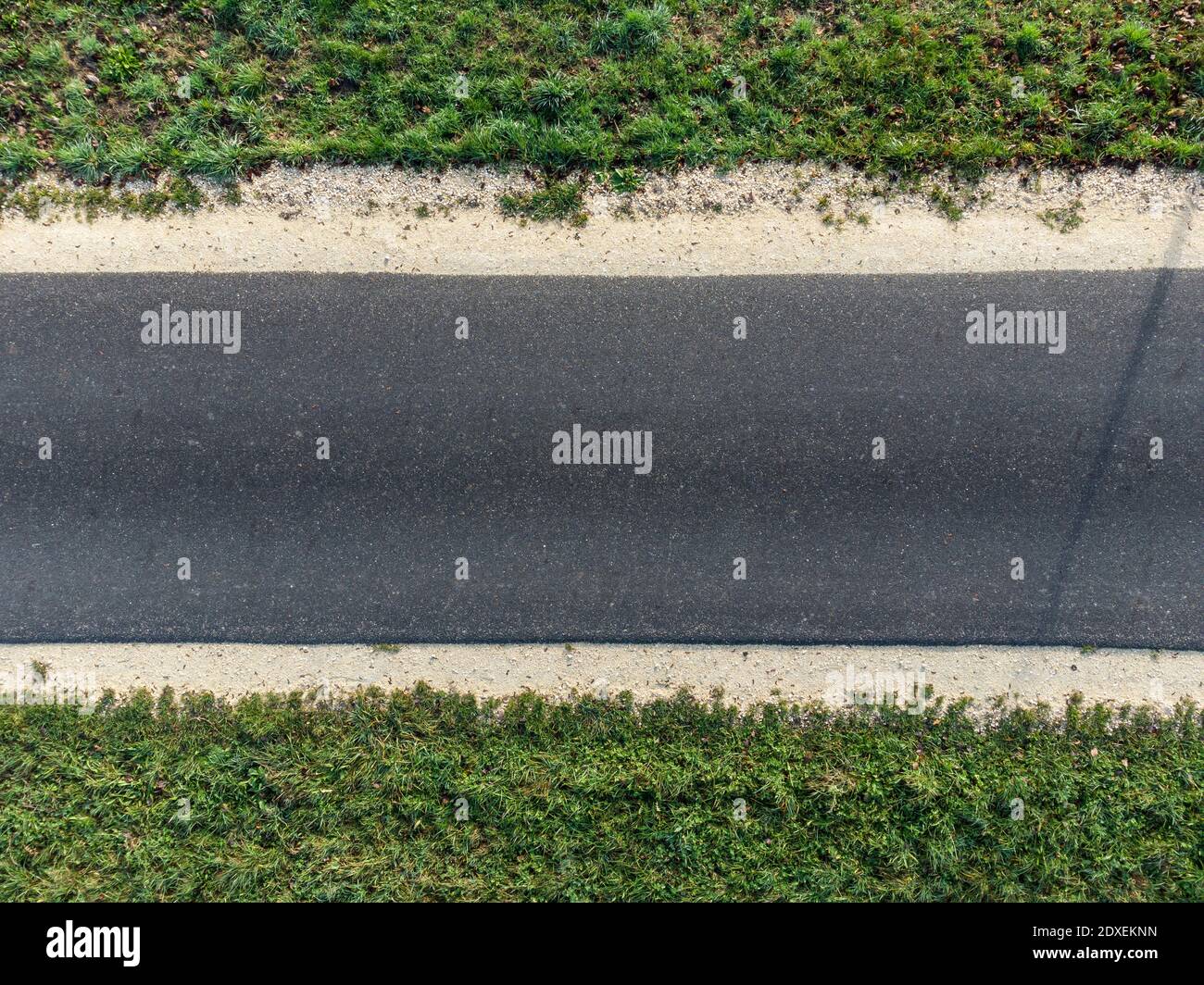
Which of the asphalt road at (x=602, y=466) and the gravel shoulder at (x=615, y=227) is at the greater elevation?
the gravel shoulder at (x=615, y=227)

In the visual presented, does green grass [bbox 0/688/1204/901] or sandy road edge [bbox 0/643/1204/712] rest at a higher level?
sandy road edge [bbox 0/643/1204/712]

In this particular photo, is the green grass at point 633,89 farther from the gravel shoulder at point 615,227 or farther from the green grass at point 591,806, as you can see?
the green grass at point 591,806

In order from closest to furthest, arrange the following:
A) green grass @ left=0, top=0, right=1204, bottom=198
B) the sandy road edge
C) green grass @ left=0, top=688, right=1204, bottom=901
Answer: green grass @ left=0, top=688, right=1204, bottom=901, the sandy road edge, green grass @ left=0, top=0, right=1204, bottom=198

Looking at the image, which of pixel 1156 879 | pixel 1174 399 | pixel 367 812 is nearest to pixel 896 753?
pixel 1156 879

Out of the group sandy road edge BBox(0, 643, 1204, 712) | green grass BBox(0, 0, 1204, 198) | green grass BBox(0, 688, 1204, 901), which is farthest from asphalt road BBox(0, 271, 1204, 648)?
green grass BBox(0, 0, 1204, 198)

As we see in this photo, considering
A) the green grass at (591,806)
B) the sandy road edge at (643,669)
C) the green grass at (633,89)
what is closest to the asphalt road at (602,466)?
the sandy road edge at (643,669)

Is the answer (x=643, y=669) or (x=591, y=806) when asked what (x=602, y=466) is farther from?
(x=591, y=806)

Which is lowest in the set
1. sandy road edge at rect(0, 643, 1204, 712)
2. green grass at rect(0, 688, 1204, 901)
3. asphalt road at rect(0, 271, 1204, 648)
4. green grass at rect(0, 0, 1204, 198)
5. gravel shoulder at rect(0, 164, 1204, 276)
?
green grass at rect(0, 688, 1204, 901)

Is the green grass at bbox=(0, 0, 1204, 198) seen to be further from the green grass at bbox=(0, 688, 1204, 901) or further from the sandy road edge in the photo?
the green grass at bbox=(0, 688, 1204, 901)
